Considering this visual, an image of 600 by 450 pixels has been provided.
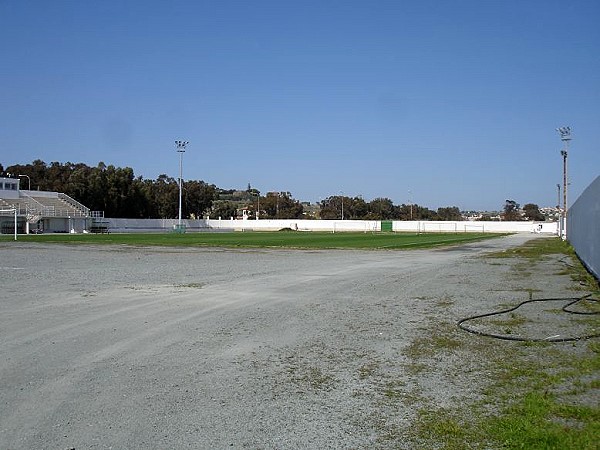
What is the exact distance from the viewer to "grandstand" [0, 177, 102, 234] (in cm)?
8200

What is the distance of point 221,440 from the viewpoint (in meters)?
5.24

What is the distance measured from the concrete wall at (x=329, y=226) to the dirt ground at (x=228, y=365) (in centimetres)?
9088

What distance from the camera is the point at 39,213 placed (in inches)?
3381

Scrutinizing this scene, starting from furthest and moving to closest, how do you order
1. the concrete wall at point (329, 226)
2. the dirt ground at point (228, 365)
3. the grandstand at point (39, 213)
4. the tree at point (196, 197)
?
the tree at point (196, 197) < the concrete wall at point (329, 226) < the grandstand at point (39, 213) < the dirt ground at point (228, 365)

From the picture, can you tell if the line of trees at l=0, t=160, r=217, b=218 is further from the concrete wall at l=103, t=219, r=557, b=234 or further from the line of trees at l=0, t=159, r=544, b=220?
the concrete wall at l=103, t=219, r=557, b=234

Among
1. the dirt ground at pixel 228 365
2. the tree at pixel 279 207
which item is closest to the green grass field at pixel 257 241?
the dirt ground at pixel 228 365

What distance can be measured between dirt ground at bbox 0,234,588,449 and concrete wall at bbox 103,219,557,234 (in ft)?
298

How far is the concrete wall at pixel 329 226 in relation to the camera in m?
107

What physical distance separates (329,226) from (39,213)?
61730 millimetres

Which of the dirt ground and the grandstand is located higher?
the grandstand

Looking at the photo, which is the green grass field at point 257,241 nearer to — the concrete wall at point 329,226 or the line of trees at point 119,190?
the concrete wall at point 329,226

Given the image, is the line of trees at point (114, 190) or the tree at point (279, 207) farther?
the tree at point (279, 207)

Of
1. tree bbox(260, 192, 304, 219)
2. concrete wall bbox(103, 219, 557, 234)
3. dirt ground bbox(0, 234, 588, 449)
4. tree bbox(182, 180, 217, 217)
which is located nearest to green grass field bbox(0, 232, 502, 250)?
dirt ground bbox(0, 234, 588, 449)

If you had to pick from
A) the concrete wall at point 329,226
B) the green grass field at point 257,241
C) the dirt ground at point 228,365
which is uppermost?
the concrete wall at point 329,226
